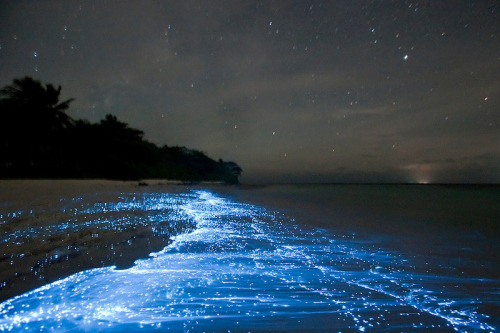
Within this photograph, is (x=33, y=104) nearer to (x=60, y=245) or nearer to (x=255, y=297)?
(x=60, y=245)

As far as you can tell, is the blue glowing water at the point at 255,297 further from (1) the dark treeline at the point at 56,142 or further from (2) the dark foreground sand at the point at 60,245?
(1) the dark treeline at the point at 56,142

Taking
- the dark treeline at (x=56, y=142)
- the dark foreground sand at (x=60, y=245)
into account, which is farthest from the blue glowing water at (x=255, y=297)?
the dark treeline at (x=56, y=142)

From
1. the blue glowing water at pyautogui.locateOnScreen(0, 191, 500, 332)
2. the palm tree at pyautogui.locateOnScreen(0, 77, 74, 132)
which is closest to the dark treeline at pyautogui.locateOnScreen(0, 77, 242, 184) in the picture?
the palm tree at pyautogui.locateOnScreen(0, 77, 74, 132)

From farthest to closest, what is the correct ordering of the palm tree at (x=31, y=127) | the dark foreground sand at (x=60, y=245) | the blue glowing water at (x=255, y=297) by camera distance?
1. the palm tree at (x=31, y=127)
2. the dark foreground sand at (x=60, y=245)
3. the blue glowing water at (x=255, y=297)

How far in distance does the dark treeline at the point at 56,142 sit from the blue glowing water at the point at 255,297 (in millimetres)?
17448

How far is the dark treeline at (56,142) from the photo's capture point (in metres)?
17.0

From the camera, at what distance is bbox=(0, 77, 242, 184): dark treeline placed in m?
17.0

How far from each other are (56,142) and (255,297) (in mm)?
24653

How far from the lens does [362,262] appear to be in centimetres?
378

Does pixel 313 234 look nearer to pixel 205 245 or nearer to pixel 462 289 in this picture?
pixel 205 245

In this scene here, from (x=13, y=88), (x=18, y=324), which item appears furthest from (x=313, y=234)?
(x=13, y=88)

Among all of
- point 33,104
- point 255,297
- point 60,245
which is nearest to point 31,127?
point 33,104

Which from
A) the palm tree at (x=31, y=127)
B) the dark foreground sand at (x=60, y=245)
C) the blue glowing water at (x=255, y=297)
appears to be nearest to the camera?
the blue glowing water at (x=255, y=297)

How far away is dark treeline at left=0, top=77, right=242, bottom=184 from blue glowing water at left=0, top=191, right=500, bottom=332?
17.4 meters
